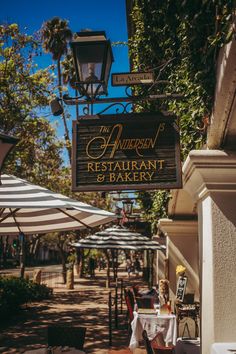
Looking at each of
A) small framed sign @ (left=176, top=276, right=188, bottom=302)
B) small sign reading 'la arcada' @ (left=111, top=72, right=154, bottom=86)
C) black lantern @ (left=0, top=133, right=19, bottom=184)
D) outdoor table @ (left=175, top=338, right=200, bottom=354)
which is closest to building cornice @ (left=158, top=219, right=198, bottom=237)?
small framed sign @ (left=176, top=276, right=188, bottom=302)

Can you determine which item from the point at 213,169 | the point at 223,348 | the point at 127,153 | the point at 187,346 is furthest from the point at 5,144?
the point at 187,346

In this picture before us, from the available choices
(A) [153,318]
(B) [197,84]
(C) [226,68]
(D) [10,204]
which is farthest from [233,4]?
(A) [153,318]

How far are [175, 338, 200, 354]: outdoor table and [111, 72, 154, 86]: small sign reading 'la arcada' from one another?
159 inches

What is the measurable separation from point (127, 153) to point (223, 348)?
6.30 ft

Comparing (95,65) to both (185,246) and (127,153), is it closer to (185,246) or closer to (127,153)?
(127,153)

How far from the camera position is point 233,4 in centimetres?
275

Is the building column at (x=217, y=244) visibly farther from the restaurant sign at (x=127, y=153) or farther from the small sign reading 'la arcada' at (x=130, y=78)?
the small sign reading 'la arcada' at (x=130, y=78)

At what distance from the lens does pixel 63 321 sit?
11617mm

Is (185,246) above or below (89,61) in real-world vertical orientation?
below

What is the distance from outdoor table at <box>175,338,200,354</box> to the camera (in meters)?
6.02

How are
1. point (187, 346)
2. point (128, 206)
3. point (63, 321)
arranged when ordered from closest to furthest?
1. point (187, 346)
2. point (63, 321)
3. point (128, 206)

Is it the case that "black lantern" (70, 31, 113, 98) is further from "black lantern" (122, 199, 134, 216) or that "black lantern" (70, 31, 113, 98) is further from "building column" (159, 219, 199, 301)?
"black lantern" (122, 199, 134, 216)

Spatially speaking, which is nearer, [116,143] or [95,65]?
[116,143]

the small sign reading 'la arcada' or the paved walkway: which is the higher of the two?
the small sign reading 'la arcada'
